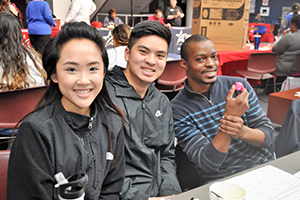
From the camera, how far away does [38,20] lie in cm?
414

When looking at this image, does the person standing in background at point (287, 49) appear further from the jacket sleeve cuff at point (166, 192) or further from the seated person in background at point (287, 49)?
the jacket sleeve cuff at point (166, 192)

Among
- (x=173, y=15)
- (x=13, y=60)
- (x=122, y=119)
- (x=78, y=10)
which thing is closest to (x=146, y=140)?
(x=122, y=119)

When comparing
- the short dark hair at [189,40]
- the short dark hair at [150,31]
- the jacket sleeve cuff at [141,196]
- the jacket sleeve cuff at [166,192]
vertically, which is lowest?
the jacket sleeve cuff at [166,192]

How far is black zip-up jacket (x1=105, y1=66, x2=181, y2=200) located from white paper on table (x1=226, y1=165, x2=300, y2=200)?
404 millimetres

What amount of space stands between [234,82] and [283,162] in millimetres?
593

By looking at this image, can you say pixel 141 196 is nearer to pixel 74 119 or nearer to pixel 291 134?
pixel 74 119

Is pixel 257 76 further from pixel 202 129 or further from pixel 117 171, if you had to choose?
pixel 117 171

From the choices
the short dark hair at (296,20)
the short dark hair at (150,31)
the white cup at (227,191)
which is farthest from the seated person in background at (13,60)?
the short dark hair at (296,20)

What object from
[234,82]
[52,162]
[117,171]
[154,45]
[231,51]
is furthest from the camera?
[231,51]

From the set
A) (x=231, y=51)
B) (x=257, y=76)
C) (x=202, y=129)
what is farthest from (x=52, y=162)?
(x=257, y=76)

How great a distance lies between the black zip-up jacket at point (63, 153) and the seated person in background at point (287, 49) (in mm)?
3793

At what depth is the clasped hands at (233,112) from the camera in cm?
125

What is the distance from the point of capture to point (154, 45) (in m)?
1.31

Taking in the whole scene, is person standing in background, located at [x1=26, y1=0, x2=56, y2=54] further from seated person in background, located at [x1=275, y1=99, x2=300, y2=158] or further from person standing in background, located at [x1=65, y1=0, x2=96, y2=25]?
seated person in background, located at [x1=275, y1=99, x2=300, y2=158]
